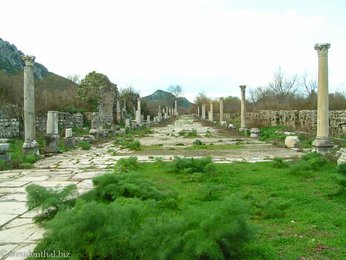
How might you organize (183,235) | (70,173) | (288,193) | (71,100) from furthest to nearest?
(71,100), (70,173), (288,193), (183,235)

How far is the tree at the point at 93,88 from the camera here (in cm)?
3300

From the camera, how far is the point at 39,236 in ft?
15.6

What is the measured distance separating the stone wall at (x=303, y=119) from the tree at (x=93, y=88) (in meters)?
13.2

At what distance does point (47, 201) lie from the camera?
5172mm

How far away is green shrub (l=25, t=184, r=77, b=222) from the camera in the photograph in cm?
520

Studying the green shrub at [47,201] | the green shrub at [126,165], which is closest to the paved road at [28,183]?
the green shrub at [47,201]

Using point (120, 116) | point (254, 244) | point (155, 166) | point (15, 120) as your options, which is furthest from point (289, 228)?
point (120, 116)

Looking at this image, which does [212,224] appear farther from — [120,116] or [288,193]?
[120,116]

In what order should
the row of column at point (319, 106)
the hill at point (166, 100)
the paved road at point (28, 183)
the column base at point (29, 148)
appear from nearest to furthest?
1. the paved road at point (28, 183)
2. the row of column at point (319, 106)
3. the column base at point (29, 148)
4. the hill at point (166, 100)

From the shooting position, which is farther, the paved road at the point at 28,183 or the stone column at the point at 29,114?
the stone column at the point at 29,114

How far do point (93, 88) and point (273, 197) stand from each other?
28771 mm

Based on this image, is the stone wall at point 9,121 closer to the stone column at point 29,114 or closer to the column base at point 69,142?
the column base at point 69,142

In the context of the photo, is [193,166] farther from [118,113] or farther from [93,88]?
[118,113]

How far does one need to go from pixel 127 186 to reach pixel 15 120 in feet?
48.6
